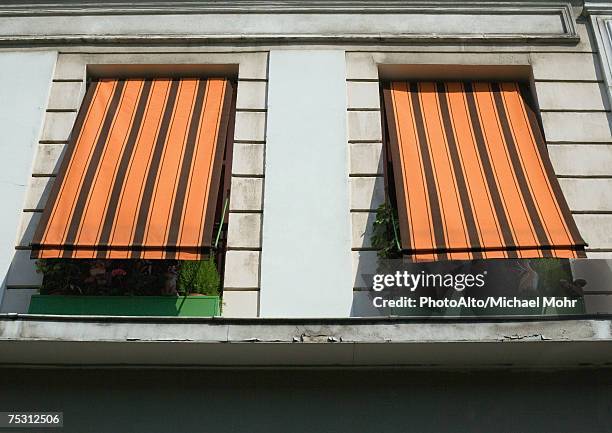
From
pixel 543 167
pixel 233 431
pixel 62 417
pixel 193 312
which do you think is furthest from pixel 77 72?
pixel 543 167

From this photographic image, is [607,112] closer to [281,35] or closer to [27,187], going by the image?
[281,35]

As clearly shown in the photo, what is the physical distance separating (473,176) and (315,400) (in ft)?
10.5

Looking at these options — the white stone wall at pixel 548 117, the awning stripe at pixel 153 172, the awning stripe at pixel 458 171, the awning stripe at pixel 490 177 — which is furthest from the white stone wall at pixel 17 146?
the awning stripe at pixel 490 177

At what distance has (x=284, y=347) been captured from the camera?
23.2 ft

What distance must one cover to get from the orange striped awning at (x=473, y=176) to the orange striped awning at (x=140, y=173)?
226cm

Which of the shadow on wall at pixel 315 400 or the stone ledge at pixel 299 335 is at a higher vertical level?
the stone ledge at pixel 299 335

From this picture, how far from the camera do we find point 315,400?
Result: 7.39m

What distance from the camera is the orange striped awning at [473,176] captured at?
764cm

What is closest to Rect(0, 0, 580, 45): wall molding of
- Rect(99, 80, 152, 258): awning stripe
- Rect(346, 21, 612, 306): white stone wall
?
Rect(346, 21, 612, 306): white stone wall

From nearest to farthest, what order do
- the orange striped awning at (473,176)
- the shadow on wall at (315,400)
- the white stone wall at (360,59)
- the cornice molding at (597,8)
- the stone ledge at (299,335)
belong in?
the stone ledge at (299,335)
the shadow on wall at (315,400)
the orange striped awning at (473,176)
the white stone wall at (360,59)
the cornice molding at (597,8)

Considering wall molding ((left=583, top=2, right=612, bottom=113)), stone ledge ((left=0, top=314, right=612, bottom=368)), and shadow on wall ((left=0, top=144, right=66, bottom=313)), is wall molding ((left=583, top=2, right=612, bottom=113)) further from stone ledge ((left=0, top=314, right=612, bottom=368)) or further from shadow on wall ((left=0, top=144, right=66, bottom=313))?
shadow on wall ((left=0, top=144, right=66, bottom=313))

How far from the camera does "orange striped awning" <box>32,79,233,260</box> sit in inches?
302

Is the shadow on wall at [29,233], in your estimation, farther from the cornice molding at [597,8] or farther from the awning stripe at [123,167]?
the cornice molding at [597,8]

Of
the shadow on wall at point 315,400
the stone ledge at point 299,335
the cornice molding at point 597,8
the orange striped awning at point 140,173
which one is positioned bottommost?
the shadow on wall at point 315,400
